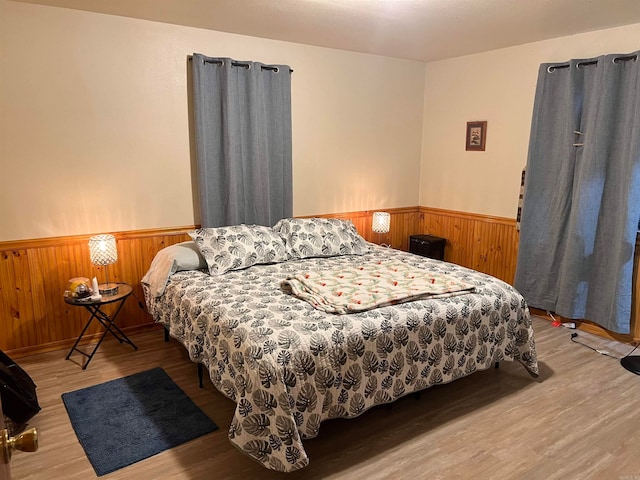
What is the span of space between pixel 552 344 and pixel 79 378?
3.39 metres

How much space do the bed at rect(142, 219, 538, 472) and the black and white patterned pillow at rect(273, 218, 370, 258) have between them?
0.50 feet

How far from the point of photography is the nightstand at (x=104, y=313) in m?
3.00

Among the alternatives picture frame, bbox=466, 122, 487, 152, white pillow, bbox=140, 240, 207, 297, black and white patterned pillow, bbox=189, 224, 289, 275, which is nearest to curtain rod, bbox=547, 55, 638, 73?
picture frame, bbox=466, 122, 487, 152

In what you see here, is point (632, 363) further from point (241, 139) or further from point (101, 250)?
point (101, 250)

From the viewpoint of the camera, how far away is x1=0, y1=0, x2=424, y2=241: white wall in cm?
301

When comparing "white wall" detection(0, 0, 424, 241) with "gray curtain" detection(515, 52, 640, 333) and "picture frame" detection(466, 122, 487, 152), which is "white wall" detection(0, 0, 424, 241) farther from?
"gray curtain" detection(515, 52, 640, 333)

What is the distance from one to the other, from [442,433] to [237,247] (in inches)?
71.9

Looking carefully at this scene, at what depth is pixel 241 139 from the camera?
3.77m

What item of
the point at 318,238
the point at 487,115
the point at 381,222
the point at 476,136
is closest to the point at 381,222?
the point at 381,222

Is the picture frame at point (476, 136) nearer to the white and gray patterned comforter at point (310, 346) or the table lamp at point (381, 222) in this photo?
the table lamp at point (381, 222)

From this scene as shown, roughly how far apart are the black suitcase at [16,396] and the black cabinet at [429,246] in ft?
11.8

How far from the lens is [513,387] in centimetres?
286

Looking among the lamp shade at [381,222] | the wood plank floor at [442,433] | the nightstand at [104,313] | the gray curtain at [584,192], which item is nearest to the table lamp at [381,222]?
the lamp shade at [381,222]

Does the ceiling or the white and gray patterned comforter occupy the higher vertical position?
the ceiling
